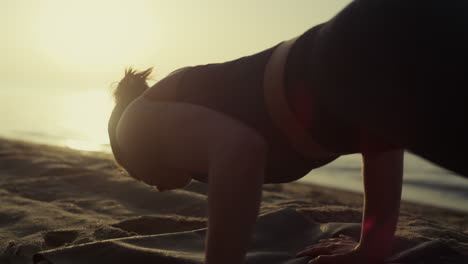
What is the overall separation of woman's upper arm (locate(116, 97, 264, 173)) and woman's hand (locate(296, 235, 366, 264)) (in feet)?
2.74

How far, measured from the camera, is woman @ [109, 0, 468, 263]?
1.22m

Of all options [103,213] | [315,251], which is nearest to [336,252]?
[315,251]

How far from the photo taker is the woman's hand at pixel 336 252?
2.05 metres

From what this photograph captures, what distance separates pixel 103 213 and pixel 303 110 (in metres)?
2.54

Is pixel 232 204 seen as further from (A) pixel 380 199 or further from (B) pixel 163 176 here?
(A) pixel 380 199

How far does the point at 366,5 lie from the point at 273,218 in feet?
5.65

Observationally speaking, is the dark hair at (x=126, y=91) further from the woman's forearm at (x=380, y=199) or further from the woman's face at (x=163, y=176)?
the woman's forearm at (x=380, y=199)

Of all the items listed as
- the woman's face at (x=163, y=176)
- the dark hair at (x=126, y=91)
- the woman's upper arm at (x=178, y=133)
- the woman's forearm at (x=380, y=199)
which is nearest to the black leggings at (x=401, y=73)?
the woman's upper arm at (x=178, y=133)

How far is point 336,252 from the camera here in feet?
7.16

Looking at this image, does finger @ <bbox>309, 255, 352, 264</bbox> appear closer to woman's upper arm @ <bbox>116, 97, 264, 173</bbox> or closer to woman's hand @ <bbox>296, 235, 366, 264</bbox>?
woman's hand @ <bbox>296, 235, 366, 264</bbox>

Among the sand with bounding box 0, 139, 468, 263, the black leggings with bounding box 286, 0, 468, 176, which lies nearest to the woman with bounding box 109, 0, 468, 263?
the black leggings with bounding box 286, 0, 468, 176

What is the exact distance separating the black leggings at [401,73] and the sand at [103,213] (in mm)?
1167

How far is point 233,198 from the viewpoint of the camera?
4.67 feet

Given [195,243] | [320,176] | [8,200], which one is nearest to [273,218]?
[195,243]
